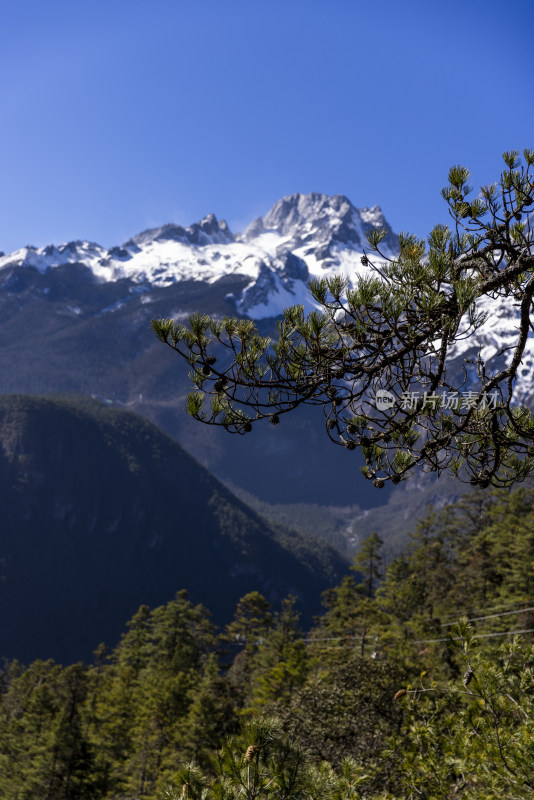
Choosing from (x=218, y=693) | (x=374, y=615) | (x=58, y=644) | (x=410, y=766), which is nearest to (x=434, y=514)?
(x=374, y=615)

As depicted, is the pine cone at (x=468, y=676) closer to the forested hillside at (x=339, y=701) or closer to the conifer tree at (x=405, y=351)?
the forested hillside at (x=339, y=701)

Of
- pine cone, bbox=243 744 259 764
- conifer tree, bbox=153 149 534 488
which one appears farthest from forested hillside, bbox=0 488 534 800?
conifer tree, bbox=153 149 534 488

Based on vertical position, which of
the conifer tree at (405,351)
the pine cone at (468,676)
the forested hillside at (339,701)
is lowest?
the forested hillside at (339,701)

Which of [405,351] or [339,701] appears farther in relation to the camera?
[339,701]

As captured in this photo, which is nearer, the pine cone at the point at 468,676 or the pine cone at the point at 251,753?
the pine cone at the point at 251,753

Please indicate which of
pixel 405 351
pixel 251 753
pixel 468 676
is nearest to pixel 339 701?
pixel 468 676

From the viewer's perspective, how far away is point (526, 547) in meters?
27.6

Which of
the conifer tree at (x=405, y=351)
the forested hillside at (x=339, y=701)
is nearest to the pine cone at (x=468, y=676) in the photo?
the forested hillside at (x=339, y=701)

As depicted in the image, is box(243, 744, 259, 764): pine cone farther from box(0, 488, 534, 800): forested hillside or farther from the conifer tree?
the conifer tree

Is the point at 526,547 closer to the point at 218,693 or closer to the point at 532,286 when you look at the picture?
the point at 218,693

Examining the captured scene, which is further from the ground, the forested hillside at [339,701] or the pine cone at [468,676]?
the pine cone at [468,676]

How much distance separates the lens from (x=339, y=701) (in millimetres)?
14281

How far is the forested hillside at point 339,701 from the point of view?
16.7 feet

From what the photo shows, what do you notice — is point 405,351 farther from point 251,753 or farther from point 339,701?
point 339,701
